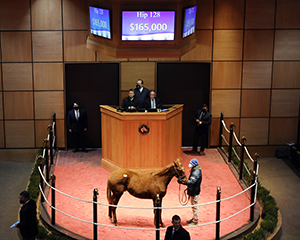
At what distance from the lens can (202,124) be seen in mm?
11734

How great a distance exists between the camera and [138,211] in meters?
8.69

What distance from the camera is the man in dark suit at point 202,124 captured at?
1166 centimetres

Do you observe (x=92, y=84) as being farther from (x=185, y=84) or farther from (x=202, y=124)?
(x=202, y=124)

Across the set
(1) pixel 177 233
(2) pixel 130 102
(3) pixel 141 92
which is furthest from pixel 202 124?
(1) pixel 177 233

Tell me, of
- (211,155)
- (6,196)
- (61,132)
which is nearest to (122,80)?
(61,132)

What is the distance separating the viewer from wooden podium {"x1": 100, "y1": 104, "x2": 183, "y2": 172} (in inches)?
394

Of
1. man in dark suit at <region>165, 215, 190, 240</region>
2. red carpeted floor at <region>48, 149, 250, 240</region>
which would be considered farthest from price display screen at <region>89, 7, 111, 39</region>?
man in dark suit at <region>165, 215, 190, 240</region>

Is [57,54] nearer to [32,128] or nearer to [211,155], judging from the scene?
[32,128]

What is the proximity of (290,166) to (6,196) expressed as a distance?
7.69 metres

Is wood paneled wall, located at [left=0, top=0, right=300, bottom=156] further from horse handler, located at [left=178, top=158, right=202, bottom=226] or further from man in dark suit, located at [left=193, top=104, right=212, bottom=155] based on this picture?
horse handler, located at [left=178, top=158, right=202, bottom=226]

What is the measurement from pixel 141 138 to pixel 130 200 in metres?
1.60

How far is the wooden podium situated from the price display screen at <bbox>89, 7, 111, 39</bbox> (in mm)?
1823

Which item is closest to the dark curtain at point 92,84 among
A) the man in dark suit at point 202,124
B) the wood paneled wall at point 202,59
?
the wood paneled wall at point 202,59

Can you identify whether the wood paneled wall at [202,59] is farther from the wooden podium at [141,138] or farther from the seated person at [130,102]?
→ the wooden podium at [141,138]
